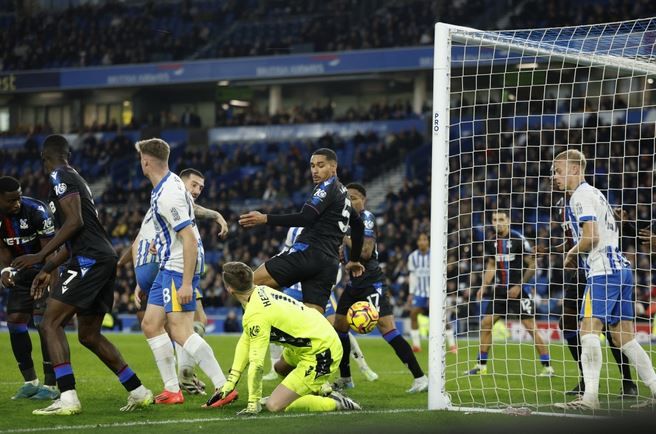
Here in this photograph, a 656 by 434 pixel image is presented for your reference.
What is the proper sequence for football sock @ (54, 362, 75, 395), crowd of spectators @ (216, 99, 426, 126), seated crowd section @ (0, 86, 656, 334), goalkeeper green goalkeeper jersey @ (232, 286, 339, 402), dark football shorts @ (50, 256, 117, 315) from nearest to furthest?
1. goalkeeper green goalkeeper jersey @ (232, 286, 339, 402)
2. football sock @ (54, 362, 75, 395)
3. dark football shorts @ (50, 256, 117, 315)
4. seated crowd section @ (0, 86, 656, 334)
5. crowd of spectators @ (216, 99, 426, 126)

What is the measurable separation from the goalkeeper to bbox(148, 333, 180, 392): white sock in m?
0.71

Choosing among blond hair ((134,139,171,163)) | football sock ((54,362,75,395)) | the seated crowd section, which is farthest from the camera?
the seated crowd section

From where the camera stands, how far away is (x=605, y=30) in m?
8.30

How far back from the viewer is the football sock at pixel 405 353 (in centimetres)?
949

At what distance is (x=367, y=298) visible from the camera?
32.0 ft

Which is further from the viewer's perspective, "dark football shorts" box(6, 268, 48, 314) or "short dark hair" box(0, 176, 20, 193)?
"dark football shorts" box(6, 268, 48, 314)

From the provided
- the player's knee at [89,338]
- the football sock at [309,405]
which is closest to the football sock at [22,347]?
the player's knee at [89,338]

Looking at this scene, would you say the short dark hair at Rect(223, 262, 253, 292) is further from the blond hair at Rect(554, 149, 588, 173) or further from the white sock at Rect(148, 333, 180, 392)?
the blond hair at Rect(554, 149, 588, 173)

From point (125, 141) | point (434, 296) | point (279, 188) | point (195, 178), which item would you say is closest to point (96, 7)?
point (125, 141)

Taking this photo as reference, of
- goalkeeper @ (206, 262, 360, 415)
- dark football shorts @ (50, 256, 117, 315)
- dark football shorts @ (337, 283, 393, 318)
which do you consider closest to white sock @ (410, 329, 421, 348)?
dark football shorts @ (337, 283, 393, 318)

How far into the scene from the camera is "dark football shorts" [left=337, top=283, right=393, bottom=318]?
384 inches

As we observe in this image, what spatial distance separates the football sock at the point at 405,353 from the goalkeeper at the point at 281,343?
1.97 metres

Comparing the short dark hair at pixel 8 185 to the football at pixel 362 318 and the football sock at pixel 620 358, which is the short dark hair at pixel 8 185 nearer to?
the football at pixel 362 318

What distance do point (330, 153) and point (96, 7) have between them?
39276mm
